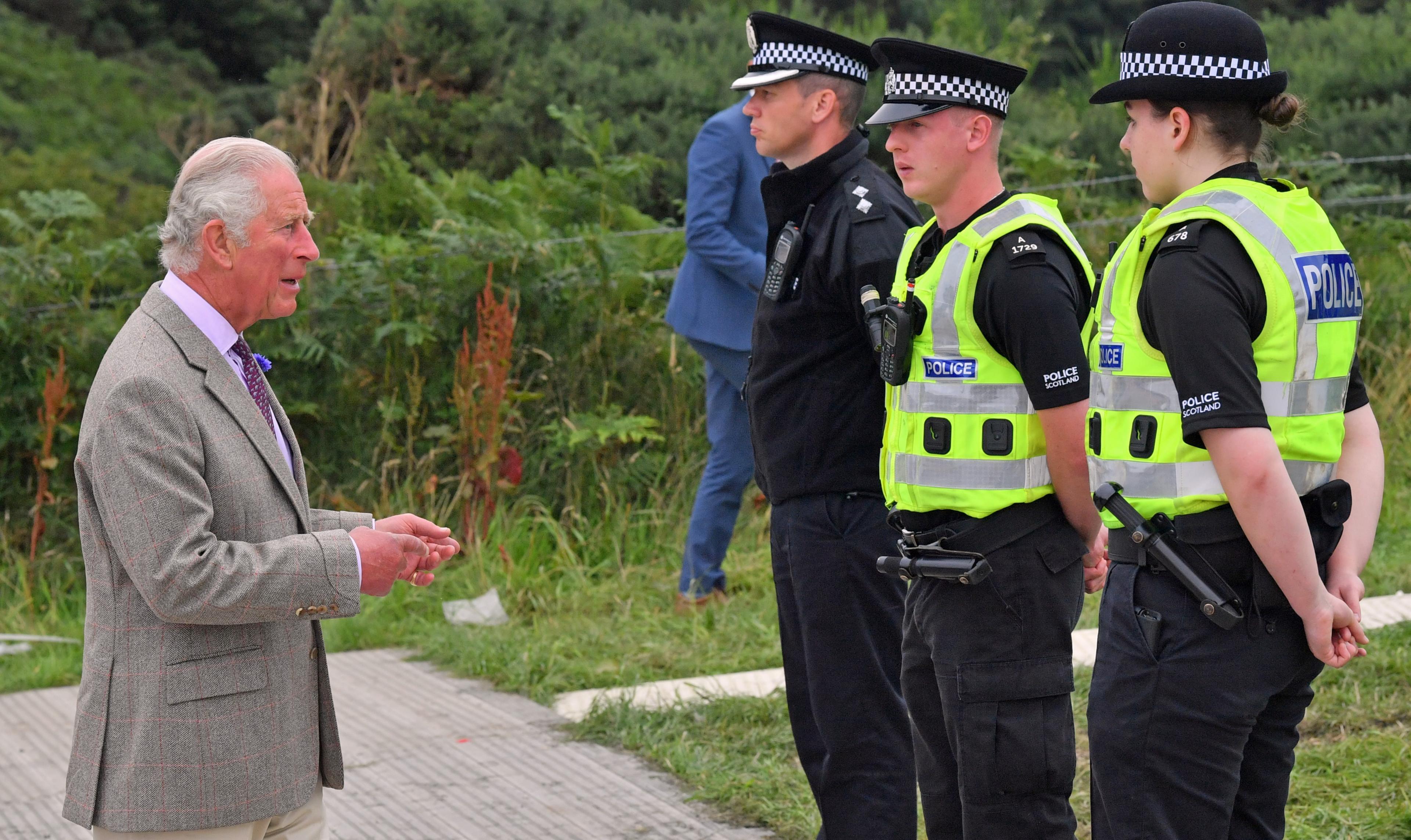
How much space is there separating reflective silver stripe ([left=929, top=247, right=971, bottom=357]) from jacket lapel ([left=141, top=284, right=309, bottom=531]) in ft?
4.14

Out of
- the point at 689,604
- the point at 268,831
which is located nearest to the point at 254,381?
the point at 268,831

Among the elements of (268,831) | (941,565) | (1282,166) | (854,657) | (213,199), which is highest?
(1282,166)

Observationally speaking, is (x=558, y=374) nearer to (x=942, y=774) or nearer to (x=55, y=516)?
(x=55, y=516)

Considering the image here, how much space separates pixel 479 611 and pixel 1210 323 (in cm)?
436

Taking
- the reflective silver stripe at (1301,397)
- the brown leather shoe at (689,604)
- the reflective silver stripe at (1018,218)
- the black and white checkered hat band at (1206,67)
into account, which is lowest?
the brown leather shoe at (689,604)

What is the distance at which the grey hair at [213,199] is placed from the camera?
2559mm

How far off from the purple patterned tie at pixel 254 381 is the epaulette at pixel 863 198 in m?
1.40

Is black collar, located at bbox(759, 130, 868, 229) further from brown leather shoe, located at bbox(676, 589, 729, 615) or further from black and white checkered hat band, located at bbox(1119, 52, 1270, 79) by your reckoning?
brown leather shoe, located at bbox(676, 589, 729, 615)

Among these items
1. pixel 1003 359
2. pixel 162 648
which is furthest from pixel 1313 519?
pixel 162 648

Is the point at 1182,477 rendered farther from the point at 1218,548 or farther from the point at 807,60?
the point at 807,60

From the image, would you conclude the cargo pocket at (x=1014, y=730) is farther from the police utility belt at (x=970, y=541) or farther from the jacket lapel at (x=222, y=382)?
the jacket lapel at (x=222, y=382)

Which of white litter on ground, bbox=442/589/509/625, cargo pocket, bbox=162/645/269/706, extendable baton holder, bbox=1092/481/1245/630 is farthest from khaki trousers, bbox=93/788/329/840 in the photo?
white litter on ground, bbox=442/589/509/625

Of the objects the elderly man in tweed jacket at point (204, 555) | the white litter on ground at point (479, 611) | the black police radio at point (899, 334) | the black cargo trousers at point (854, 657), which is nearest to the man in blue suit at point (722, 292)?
the white litter on ground at point (479, 611)

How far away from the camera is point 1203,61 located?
8.13 ft
